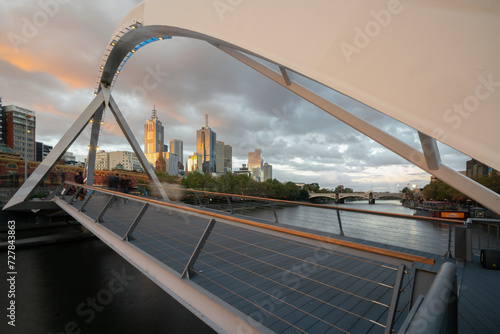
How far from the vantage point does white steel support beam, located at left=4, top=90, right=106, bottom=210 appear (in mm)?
12052

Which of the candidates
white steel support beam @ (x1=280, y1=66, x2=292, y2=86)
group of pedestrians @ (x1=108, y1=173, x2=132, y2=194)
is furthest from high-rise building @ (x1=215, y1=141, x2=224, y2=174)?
white steel support beam @ (x1=280, y1=66, x2=292, y2=86)

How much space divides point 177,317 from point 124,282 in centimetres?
375

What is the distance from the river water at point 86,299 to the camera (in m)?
7.23

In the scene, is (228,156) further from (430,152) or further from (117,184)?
(430,152)

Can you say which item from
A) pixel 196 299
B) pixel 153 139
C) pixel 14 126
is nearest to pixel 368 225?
pixel 196 299

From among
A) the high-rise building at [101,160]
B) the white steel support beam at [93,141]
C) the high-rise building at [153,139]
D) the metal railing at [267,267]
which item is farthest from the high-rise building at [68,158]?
the metal railing at [267,267]

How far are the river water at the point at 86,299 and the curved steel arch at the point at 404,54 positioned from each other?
432 cm

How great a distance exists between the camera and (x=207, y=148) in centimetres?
13738

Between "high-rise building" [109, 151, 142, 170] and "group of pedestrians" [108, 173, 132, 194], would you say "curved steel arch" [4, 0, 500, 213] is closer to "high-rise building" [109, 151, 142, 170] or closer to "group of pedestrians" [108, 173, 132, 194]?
"group of pedestrians" [108, 173, 132, 194]

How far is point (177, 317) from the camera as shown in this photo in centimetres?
787

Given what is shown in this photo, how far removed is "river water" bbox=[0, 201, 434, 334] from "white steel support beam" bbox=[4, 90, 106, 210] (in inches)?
106

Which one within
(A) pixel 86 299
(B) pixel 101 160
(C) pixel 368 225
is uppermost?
(B) pixel 101 160

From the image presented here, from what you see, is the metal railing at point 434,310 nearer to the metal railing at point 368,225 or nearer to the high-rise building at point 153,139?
the metal railing at point 368,225

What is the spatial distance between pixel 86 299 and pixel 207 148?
131 m
